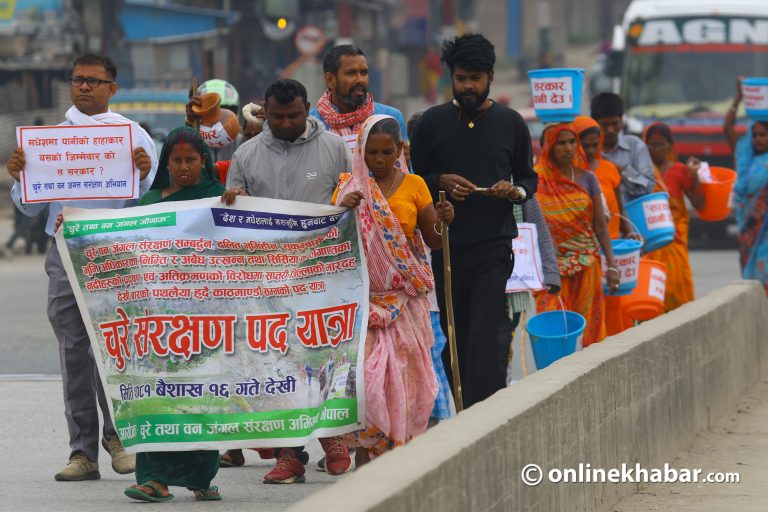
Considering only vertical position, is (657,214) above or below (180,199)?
below

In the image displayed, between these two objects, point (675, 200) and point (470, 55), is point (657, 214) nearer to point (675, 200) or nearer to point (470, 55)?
point (675, 200)

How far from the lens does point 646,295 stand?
34.6 feet

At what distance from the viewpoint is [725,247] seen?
24.3 m

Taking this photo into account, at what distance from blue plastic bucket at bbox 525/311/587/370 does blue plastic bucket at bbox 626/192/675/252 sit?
Result: 1.80 metres

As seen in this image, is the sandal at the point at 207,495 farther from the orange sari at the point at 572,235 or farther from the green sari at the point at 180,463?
the orange sari at the point at 572,235

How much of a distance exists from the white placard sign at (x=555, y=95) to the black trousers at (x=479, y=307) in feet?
5.99

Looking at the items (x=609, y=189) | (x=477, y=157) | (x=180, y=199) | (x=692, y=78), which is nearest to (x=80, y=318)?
(x=180, y=199)

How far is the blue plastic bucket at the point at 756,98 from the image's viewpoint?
38.5 ft

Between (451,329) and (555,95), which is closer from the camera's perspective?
(451,329)

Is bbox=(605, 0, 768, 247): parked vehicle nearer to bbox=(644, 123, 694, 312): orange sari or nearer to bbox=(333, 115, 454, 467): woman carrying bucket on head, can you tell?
bbox=(644, 123, 694, 312): orange sari

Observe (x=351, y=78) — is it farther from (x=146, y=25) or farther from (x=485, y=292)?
(x=146, y=25)

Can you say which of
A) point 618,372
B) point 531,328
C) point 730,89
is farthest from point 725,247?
point 618,372

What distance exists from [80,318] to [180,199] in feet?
2.98

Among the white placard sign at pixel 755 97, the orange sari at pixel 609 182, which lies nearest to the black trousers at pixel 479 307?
the orange sari at pixel 609 182
